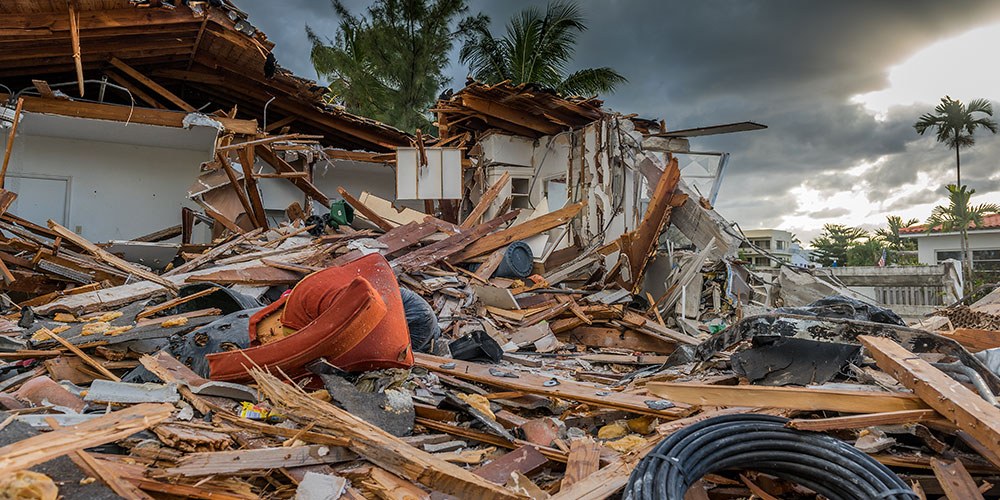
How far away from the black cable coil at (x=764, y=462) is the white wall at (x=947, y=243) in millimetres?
30941

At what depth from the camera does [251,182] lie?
945 centimetres

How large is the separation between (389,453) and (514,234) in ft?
20.1

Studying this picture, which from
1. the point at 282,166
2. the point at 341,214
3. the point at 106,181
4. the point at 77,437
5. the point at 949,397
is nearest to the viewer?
the point at 77,437

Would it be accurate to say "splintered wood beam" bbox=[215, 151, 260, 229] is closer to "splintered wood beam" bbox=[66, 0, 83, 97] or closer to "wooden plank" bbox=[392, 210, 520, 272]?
"splintered wood beam" bbox=[66, 0, 83, 97]

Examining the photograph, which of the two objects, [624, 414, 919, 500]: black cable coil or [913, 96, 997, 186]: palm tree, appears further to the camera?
[913, 96, 997, 186]: palm tree

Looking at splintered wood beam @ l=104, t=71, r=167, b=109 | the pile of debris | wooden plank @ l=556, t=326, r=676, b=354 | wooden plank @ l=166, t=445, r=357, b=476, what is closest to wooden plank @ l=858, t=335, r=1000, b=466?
the pile of debris

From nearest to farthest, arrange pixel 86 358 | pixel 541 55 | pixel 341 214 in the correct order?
pixel 86 358
pixel 341 214
pixel 541 55

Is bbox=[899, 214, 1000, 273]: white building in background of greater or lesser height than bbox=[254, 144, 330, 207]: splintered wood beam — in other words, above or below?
below

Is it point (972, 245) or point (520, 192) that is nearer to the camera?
point (520, 192)

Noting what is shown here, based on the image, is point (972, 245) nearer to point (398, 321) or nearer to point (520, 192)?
point (520, 192)

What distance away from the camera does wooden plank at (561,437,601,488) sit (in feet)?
8.61

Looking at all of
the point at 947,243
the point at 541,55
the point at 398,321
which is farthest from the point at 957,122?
the point at 398,321

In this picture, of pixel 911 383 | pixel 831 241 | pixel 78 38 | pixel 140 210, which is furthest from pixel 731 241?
pixel 831 241

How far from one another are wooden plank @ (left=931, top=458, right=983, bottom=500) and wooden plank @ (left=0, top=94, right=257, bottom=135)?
35.9 feet
